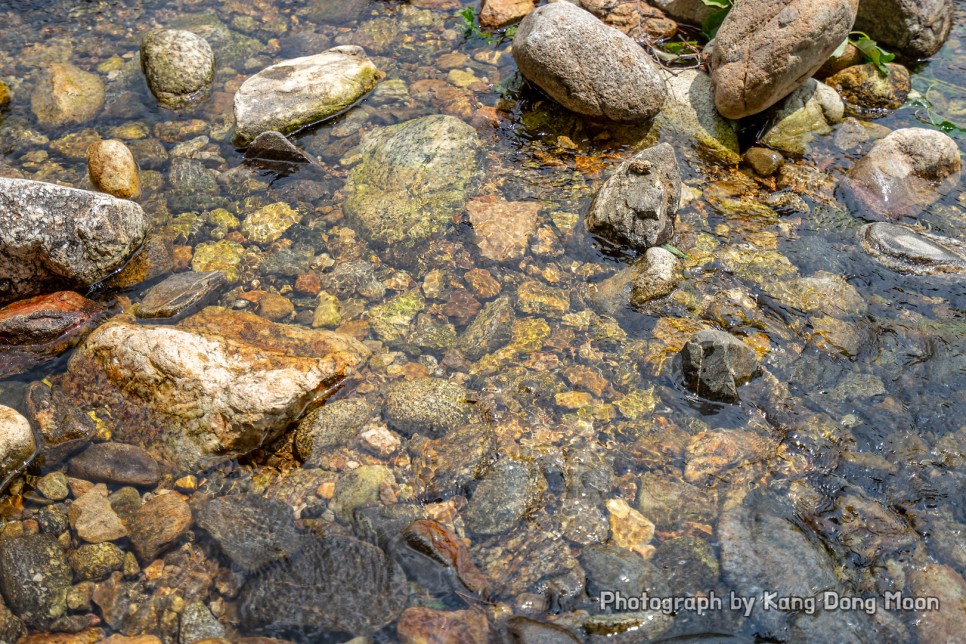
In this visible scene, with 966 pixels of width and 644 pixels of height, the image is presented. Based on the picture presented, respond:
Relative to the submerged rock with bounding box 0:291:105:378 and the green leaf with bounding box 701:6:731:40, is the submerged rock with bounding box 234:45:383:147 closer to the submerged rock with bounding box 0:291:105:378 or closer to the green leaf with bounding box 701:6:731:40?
the submerged rock with bounding box 0:291:105:378

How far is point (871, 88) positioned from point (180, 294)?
22.9ft

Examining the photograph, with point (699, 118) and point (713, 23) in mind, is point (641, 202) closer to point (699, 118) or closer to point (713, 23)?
point (699, 118)

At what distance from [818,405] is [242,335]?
13.1 ft

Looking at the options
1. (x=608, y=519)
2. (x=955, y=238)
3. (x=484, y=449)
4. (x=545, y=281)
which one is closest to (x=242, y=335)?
(x=484, y=449)

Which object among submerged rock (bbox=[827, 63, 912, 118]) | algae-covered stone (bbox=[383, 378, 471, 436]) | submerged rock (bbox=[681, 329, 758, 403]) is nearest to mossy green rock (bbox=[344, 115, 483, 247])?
algae-covered stone (bbox=[383, 378, 471, 436])

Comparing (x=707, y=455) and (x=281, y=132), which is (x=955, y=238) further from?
(x=281, y=132)

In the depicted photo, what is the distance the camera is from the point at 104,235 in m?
4.89

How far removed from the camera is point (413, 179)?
583 cm

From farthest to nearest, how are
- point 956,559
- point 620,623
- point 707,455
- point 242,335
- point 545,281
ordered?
point 545,281 < point 242,335 < point 707,455 < point 956,559 < point 620,623

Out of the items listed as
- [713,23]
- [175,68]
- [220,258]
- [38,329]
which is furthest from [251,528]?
[713,23]

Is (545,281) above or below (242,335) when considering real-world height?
above

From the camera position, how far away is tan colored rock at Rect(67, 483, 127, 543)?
12.0 ft

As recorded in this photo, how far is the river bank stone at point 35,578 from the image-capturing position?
337 centimetres

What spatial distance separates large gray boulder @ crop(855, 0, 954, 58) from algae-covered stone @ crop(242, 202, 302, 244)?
6.37 meters
